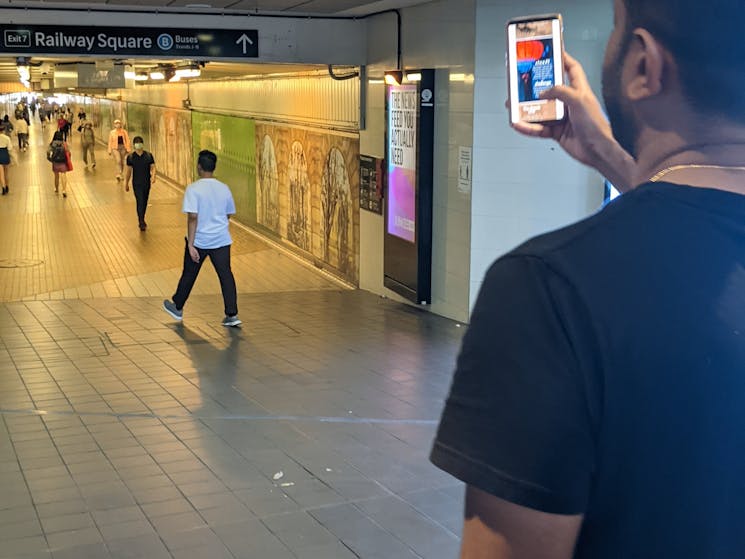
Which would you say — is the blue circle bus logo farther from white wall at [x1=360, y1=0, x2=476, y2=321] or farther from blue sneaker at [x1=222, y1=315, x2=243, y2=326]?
blue sneaker at [x1=222, y1=315, x2=243, y2=326]

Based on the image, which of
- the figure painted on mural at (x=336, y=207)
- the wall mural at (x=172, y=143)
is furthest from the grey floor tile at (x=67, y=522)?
the wall mural at (x=172, y=143)

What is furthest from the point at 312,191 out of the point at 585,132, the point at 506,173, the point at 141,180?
the point at 585,132

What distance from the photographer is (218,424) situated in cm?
622

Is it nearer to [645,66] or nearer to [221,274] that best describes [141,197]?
[221,274]

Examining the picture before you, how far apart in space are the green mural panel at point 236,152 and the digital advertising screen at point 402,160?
693cm

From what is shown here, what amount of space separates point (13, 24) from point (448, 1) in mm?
4878

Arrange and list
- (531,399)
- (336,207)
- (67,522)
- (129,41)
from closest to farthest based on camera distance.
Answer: (531,399) < (67,522) < (129,41) < (336,207)

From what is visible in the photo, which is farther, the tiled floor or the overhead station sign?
the overhead station sign

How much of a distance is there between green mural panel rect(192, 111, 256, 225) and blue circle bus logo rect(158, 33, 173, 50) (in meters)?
6.01

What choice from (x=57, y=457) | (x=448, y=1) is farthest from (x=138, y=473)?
(x=448, y=1)

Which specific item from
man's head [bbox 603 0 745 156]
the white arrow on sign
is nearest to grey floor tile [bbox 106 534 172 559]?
man's head [bbox 603 0 745 156]

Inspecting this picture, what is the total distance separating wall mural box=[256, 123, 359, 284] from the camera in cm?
1242

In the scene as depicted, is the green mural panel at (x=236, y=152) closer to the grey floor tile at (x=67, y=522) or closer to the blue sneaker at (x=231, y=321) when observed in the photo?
the blue sneaker at (x=231, y=321)

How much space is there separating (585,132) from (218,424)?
189 inches
